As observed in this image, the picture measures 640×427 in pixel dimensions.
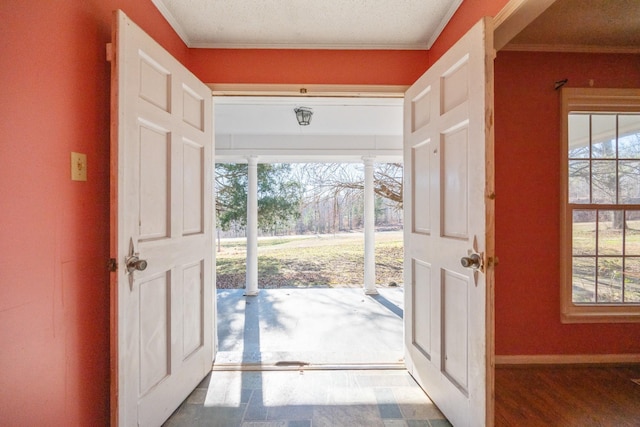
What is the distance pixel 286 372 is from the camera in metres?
2.16

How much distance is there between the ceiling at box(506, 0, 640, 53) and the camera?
1.77m

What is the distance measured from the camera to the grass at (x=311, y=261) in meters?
5.84

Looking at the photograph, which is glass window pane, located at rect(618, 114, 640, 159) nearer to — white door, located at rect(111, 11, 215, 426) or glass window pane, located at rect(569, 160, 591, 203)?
glass window pane, located at rect(569, 160, 591, 203)

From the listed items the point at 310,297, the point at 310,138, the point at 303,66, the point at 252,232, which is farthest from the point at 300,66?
the point at 310,297

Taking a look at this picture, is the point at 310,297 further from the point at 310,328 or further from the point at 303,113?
the point at 303,113

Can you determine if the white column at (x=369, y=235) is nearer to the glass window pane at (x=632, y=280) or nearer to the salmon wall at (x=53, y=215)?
the glass window pane at (x=632, y=280)

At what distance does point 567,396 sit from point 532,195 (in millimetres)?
1423

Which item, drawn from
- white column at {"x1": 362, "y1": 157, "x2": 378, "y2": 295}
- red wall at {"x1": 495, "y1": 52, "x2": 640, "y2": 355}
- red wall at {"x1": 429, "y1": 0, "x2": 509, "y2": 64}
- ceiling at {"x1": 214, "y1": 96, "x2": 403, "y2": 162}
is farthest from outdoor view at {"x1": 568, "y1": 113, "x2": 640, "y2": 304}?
white column at {"x1": 362, "y1": 157, "x2": 378, "y2": 295}

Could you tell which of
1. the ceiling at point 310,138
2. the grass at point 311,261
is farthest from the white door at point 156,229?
the grass at point 311,261

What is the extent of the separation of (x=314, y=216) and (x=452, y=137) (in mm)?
7036

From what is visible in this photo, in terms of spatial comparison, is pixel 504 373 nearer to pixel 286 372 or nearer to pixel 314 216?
pixel 286 372

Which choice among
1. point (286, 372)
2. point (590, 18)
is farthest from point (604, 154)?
point (286, 372)

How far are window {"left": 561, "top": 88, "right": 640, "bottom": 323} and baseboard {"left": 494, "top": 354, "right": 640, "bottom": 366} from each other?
0.30 meters

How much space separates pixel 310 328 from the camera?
316 cm
